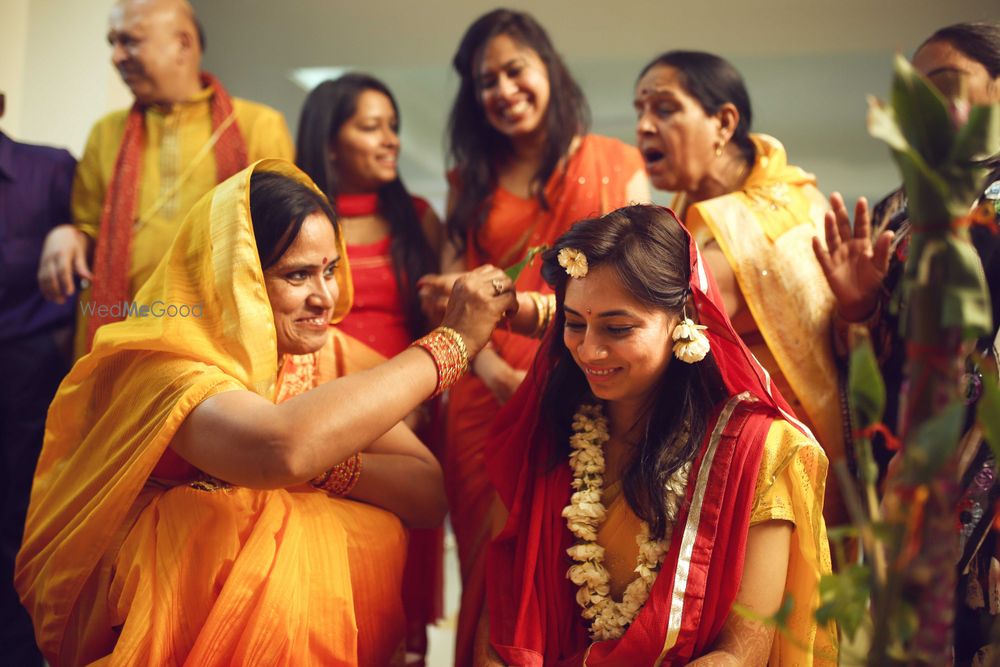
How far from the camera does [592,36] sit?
5504 mm

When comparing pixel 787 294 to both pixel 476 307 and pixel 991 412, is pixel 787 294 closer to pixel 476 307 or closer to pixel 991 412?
pixel 476 307

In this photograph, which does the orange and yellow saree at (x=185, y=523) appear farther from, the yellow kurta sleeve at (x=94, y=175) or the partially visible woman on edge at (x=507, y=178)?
the yellow kurta sleeve at (x=94, y=175)

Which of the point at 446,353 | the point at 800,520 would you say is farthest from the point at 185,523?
the point at 800,520

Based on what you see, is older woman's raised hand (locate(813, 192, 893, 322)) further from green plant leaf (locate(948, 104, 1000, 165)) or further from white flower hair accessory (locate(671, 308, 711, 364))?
green plant leaf (locate(948, 104, 1000, 165))

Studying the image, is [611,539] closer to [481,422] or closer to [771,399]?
[771,399]

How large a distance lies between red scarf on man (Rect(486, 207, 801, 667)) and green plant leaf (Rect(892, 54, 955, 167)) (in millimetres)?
833

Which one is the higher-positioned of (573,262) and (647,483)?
(573,262)

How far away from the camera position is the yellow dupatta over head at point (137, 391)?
2061mm

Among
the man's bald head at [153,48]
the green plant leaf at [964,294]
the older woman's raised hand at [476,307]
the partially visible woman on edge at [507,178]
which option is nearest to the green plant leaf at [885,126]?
the green plant leaf at [964,294]

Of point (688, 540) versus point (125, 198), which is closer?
point (688, 540)

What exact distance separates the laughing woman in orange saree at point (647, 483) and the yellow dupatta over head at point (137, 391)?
651mm

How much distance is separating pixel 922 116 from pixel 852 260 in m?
1.38

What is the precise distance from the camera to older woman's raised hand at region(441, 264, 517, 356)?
7.23ft

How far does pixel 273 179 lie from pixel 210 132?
1.25 metres
